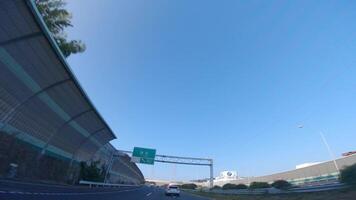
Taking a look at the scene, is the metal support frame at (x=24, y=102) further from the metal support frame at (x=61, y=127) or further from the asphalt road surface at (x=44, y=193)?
the metal support frame at (x=61, y=127)

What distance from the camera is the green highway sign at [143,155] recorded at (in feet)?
182

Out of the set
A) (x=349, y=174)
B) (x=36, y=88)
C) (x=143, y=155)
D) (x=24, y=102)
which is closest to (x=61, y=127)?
(x=24, y=102)

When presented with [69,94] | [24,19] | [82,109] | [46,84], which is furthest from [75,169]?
[24,19]

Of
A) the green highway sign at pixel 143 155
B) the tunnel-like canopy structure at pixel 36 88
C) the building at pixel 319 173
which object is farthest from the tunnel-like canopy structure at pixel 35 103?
the building at pixel 319 173

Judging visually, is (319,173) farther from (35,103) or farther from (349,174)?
(35,103)

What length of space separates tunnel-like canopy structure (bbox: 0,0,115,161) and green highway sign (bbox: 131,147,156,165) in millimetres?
27793

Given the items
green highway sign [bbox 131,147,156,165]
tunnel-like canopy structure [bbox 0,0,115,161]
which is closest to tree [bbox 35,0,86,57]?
tunnel-like canopy structure [bbox 0,0,115,161]

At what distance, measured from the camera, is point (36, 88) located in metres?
18.1

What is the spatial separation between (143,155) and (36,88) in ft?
130

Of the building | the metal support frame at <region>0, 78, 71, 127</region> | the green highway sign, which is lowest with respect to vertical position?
the metal support frame at <region>0, 78, 71, 127</region>

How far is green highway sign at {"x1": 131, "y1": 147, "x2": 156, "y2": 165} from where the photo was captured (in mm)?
55375

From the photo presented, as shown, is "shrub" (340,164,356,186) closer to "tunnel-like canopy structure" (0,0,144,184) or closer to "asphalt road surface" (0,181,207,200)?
"asphalt road surface" (0,181,207,200)

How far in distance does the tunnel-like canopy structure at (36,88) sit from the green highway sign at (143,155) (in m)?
27.8

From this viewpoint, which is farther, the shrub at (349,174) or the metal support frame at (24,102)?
the shrub at (349,174)
